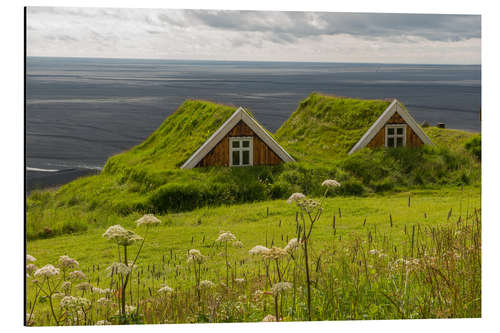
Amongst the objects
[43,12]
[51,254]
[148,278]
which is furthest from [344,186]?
[43,12]

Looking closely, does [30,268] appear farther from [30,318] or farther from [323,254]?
[323,254]

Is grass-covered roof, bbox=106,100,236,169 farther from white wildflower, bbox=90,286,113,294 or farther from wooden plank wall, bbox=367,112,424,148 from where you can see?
white wildflower, bbox=90,286,113,294

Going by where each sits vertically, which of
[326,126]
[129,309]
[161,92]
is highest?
[161,92]

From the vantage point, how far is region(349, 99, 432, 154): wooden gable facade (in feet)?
27.6

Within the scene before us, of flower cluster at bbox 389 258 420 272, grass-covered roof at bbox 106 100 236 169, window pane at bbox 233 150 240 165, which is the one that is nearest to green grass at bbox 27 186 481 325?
flower cluster at bbox 389 258 420 272

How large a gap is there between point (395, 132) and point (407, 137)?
0.67 feet

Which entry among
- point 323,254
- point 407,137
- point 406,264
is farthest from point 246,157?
point 406,264

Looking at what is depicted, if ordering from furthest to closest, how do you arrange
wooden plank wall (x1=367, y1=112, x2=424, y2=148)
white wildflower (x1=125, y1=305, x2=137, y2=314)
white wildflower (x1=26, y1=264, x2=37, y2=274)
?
1. wooden plank wall (x1=367, y1=112, x2=424, y2=148)
2. white wildflower (x1=26, y1=264, x2=37, y2=274)
3. white wildflower (x1=125, y1=305, x2=137, y2=314)

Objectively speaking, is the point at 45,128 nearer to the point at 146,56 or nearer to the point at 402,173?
the point at 146,56

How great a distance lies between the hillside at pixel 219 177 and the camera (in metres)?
7.38

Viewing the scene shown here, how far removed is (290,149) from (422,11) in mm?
2981

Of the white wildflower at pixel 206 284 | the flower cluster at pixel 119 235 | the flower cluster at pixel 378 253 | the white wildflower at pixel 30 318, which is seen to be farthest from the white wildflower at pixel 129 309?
the flower cluster at pixel 378 253

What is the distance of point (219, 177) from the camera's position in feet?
25.9

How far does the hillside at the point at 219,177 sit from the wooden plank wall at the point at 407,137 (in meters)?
0.15
